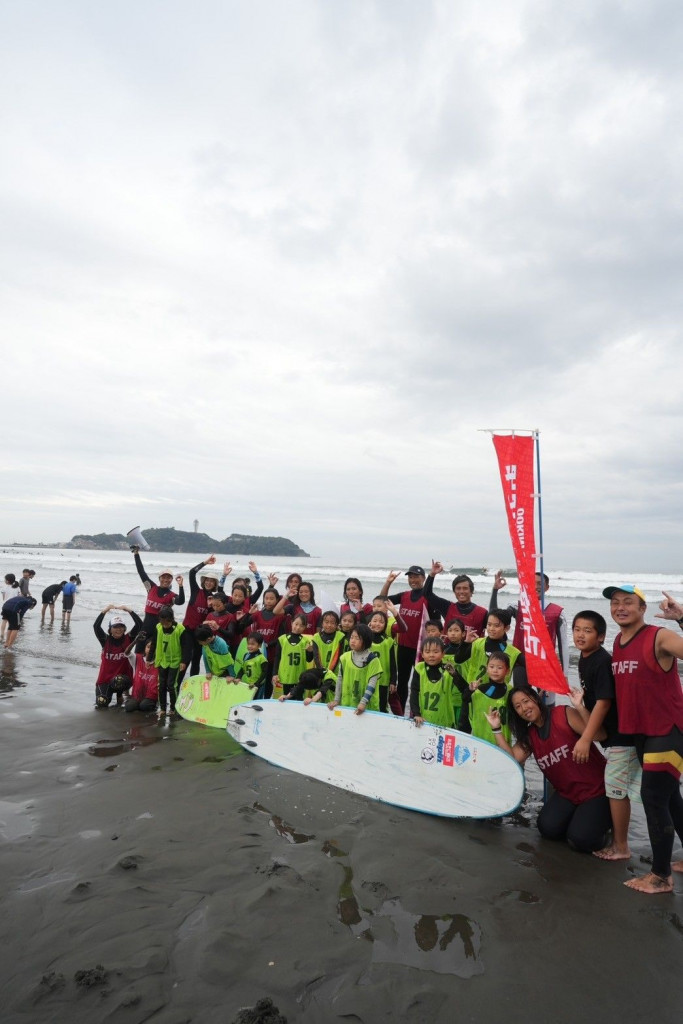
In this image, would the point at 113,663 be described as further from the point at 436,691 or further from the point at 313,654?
the point at 436,691

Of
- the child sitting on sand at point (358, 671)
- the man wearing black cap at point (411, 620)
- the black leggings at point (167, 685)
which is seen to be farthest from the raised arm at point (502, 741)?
the black leggings at point (167, 685)

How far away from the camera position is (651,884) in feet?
11.7

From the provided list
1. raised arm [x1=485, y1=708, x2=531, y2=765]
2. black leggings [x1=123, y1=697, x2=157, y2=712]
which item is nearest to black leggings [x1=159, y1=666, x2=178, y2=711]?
black leggings [x1=123, y1=697, x2=157, y2=712]

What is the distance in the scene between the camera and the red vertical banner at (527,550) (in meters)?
4.44

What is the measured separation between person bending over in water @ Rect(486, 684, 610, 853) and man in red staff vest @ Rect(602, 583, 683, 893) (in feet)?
1.43

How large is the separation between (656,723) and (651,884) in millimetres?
1056

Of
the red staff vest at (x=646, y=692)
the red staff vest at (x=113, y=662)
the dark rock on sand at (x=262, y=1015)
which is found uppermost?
the red staff vest at (x=646, y=692)

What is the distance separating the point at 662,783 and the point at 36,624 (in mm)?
16181

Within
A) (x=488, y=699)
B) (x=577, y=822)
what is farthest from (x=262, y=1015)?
(x=488, y=699)

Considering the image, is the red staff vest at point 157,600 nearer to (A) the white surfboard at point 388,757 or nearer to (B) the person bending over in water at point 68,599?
(A) the white surfboard at point 388,757

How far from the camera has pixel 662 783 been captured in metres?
3.60

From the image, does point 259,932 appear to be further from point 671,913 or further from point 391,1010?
point 671,913

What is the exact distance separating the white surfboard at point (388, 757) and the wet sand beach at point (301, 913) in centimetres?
17

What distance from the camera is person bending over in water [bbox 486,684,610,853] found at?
4090mm
